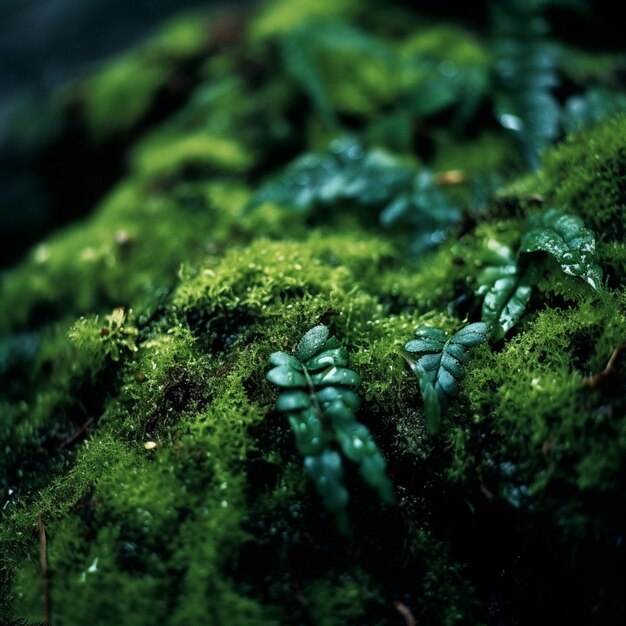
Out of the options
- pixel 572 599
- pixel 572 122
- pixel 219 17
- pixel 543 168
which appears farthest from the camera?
pixel 219 17

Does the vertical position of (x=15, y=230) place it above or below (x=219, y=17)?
below

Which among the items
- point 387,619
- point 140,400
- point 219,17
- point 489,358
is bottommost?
point 387,619

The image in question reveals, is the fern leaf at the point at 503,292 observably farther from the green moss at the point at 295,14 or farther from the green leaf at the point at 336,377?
the green moss at the point at 295,14

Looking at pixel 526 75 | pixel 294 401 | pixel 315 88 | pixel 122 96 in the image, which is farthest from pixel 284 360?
pixel 122 96

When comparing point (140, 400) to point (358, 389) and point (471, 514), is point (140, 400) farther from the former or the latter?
point (471, 514)

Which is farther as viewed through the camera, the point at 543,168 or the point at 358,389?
the point at 543,168

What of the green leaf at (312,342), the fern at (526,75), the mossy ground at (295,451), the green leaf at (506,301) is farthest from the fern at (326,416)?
the fern at (526,75)

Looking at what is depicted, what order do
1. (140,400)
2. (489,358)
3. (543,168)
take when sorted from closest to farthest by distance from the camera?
(489,358)
(140,400)
(543,168)

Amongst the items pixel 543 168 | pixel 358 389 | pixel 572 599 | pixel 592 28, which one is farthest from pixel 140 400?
pixel 592 28
